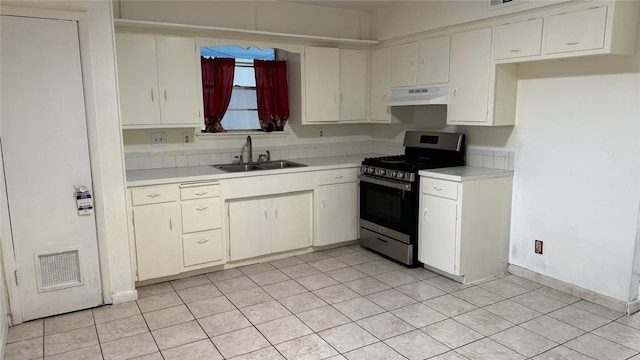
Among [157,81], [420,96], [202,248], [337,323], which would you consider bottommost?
[337,323]

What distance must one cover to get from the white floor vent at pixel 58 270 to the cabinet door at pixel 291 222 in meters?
1.68

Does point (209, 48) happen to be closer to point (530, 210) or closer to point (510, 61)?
point (510, 61)

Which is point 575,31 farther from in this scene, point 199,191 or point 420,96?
point 199,191

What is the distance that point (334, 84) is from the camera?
469 centimetres

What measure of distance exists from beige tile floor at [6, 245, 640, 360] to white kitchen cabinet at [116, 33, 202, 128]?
56.9 inches

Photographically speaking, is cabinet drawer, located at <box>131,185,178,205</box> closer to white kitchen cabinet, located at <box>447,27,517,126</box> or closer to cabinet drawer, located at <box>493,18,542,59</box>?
white kitchen cabinet, located at <box>447,27,517,126</box>

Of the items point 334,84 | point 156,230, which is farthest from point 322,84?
point 156,230

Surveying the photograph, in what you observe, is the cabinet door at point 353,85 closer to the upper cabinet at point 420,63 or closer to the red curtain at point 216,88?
the upper cabinet at point 420,63

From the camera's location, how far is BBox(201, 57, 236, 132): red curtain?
14.0ft

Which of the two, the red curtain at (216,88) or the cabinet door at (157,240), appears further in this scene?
the red curtain at (216,88)

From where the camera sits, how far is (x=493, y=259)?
3814 millimetres

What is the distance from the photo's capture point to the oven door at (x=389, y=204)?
12.9 feet

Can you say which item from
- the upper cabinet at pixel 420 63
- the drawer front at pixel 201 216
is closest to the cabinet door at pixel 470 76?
the upper cabinet at pixel 420 63

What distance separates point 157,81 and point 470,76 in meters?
2.72
